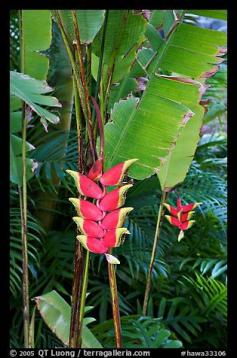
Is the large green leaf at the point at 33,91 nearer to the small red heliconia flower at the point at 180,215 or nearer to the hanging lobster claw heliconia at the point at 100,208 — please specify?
the hanging lobster claw heliconia at the point at 100,208

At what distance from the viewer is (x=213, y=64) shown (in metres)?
0.94

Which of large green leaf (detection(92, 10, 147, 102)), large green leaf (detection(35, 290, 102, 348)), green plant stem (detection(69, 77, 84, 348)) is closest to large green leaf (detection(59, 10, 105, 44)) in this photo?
large green leaf (detection(92, 10, 147, 102))

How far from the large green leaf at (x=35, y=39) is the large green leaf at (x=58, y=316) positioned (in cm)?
47

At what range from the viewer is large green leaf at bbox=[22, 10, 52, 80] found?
3.07 ft

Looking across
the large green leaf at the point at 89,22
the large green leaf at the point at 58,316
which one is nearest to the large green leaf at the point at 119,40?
the large green leaf at the point at 89,22

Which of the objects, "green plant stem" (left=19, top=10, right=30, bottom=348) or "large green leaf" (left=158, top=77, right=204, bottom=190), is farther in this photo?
"large green leaf" (left=158, top=77, right=204, bottom=190)

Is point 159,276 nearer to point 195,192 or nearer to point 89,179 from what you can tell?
point 195,192

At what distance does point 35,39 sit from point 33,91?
0.14 metres

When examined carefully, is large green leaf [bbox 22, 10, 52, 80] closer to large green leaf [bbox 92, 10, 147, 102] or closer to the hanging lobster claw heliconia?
large green leaf [bbox 92, 10, 147, 102]

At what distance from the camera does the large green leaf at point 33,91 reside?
868 mm

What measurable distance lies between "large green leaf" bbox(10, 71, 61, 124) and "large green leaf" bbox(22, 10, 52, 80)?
6 centimetres

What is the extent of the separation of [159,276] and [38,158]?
17.9 inches

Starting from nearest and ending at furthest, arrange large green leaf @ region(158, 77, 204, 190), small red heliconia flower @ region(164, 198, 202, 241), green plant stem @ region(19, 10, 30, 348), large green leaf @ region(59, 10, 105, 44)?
large green leaf @ region(59, 10, 105, 44) → green plant stem @ region(19, 10, 30, 348) → large green leaf @ region(158, 77, 204, 190) → small red heliconia flower @ region(164, 198, 202, 241)

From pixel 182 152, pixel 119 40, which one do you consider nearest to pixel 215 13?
pixel 119 40
